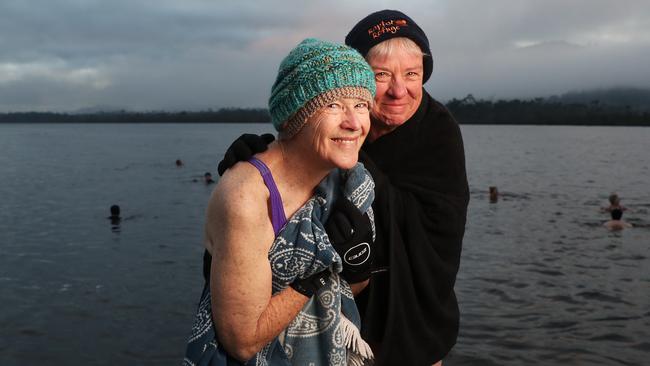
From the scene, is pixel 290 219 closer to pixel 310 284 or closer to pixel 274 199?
pixel 274 199

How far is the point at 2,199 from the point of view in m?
30.3

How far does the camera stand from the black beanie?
2553 mm

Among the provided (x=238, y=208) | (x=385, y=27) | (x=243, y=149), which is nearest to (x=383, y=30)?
(x=385, y=27)

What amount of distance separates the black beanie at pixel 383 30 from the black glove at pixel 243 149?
0.62 meters

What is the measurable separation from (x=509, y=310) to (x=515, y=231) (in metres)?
8.57

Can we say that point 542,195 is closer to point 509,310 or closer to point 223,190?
point 509,310

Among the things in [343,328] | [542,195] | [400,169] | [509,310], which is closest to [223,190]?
[343,328]

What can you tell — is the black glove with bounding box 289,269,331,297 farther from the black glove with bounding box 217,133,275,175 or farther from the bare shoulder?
the black glove with bounding box 217,133,275,175

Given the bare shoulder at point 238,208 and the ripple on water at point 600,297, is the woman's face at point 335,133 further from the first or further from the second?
the ripple on water at point 600,297

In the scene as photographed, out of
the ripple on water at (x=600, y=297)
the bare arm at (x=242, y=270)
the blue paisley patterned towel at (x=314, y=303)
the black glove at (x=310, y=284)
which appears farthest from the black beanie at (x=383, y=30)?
the ripple on water at (x=600, y=297)

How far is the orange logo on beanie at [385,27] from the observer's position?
2.55m

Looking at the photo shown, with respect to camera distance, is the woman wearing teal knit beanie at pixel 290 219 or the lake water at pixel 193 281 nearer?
the woman wearing teal knit beanie at pixel 290 219

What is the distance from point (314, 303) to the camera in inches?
94.2

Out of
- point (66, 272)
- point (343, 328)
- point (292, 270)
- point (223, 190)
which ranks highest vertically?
point (223, 190)
